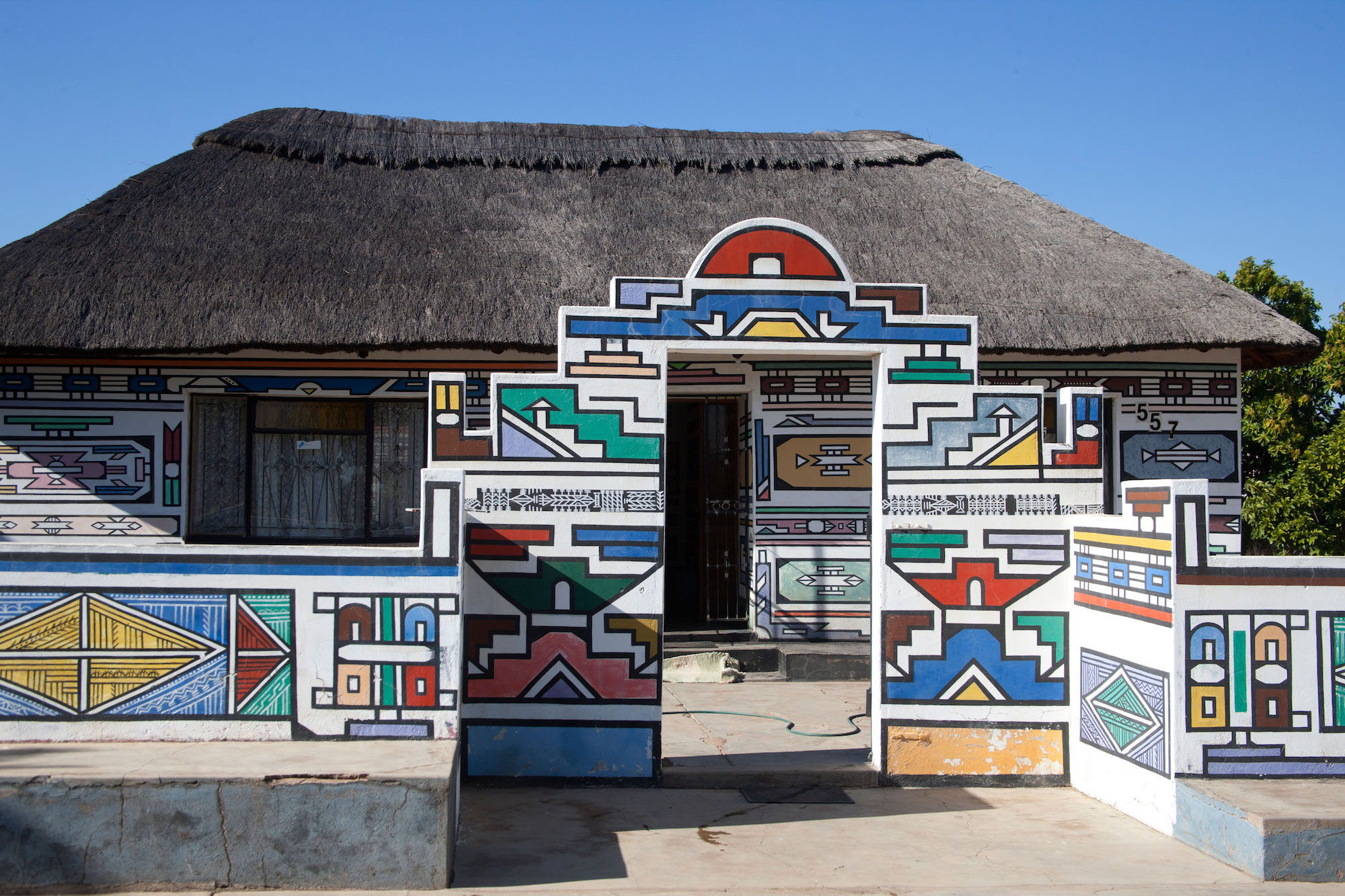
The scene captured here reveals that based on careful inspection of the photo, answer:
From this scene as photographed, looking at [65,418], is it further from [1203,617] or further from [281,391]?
[1203,617]

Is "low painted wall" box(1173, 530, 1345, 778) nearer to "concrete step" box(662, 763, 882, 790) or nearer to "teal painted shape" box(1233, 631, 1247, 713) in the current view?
"teal painted shape" box(1233, 631, 1247, 713)

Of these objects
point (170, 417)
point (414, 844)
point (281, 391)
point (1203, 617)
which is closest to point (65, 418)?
point (170, 417)

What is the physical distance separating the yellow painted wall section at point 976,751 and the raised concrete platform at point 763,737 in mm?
216

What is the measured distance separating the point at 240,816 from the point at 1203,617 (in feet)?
13.4

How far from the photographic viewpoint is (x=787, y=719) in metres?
7.12

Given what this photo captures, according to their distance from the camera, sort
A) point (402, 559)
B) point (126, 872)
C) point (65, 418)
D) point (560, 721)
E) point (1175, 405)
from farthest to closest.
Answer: point (1175, 405) → point (65, 418) → point (560, 721) → point (402, 559) → point (126, 872)

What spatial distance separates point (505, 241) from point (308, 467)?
2.49 m

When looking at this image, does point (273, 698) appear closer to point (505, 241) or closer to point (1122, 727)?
point (1122, 727)

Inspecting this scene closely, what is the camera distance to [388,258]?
871 cm

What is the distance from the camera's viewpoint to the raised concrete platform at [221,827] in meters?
3.91

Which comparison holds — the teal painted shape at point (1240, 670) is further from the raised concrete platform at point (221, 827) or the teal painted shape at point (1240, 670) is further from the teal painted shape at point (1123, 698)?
the raised concrete platform at point (221, 827)

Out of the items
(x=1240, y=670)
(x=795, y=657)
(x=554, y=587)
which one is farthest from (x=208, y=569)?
(x=795, y=657)

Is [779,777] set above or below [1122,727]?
below

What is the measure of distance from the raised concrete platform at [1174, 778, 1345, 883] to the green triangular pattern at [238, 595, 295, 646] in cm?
395
